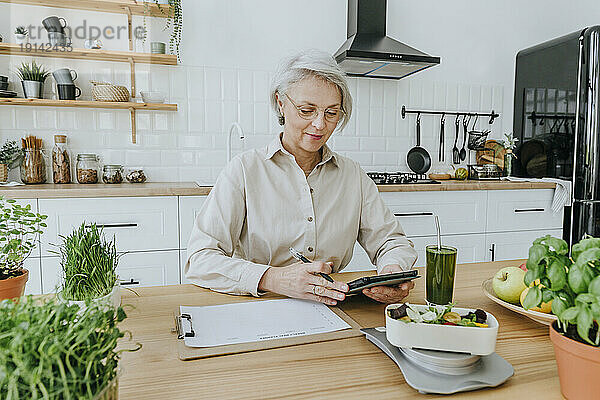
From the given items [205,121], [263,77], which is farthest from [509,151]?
[205,121]

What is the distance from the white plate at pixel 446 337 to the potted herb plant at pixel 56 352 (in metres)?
0.43

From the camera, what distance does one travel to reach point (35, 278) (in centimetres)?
236

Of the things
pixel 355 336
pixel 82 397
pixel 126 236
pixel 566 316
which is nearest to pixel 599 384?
pixel 566 316

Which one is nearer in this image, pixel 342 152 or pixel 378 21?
pixel 378 21

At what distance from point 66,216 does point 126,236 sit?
0.99 feet

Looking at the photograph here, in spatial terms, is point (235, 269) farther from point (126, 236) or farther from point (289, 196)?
point (126, 236)

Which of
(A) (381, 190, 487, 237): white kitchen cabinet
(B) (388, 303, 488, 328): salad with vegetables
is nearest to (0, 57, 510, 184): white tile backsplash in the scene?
(A) (381, 190, 487, 237): white kitchen cabinet

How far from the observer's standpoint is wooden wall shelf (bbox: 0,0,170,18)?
2.82 metres

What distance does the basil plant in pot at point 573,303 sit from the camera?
0.61 m

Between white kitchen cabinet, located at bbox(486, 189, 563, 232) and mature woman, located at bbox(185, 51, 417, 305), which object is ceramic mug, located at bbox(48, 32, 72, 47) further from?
white kitchen cabinet, located at bbox(486, 189, 563, 232)

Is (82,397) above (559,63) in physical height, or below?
below

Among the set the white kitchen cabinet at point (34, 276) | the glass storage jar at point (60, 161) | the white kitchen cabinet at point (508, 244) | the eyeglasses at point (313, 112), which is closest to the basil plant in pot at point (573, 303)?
the eyeglasses at point (313, 112)

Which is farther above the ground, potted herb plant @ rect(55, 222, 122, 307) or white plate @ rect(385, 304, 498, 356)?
potted herb plant @ rect(55, 222, 122, 307)

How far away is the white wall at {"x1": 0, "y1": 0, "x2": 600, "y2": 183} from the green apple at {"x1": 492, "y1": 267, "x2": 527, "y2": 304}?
2.37 metres
